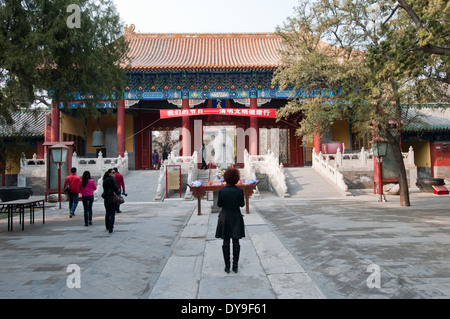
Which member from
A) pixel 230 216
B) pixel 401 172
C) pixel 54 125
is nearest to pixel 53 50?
pixel 230 216

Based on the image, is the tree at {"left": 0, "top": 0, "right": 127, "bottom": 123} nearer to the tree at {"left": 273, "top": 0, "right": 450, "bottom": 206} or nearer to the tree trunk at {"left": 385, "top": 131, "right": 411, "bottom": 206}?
the tree at {"left": 273, "top": 0, "right": 450, "bottom": 206}

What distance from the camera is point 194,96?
18.8 meters

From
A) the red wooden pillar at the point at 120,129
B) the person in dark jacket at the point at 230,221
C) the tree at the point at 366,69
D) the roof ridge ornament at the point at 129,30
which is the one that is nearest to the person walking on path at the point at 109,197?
the person in dark jacket at the point at 230,221

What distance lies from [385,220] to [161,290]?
18.2ft

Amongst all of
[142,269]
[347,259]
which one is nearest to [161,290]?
[142,269]

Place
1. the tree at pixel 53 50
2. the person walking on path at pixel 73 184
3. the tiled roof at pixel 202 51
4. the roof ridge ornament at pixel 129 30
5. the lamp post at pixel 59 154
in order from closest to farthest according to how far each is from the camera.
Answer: the tree at pixel 53 50
the person walking on path at pixel 73 184
the lamp post at pixel 59 154
the tiled roof at pixel 202 51
the roof ridge ornament at pixel 129 30

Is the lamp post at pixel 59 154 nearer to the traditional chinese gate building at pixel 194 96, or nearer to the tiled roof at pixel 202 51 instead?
the traditional chinese gate building at pixel 194 96

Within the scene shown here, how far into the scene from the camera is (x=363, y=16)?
9.30m

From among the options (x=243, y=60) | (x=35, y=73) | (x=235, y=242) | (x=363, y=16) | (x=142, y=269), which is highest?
(x=243, y=60)

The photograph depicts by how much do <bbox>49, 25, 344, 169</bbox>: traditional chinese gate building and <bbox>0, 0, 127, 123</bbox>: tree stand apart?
9.37 m

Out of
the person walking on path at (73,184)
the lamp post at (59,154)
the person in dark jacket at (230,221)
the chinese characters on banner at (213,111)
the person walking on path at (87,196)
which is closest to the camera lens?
the person in dark jacket at (230,221)

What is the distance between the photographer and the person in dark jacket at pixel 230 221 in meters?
3.86

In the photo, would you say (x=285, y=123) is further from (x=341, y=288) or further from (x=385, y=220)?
(x=341, y=288)

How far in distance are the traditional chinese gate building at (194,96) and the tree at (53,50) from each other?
937 centimetres
